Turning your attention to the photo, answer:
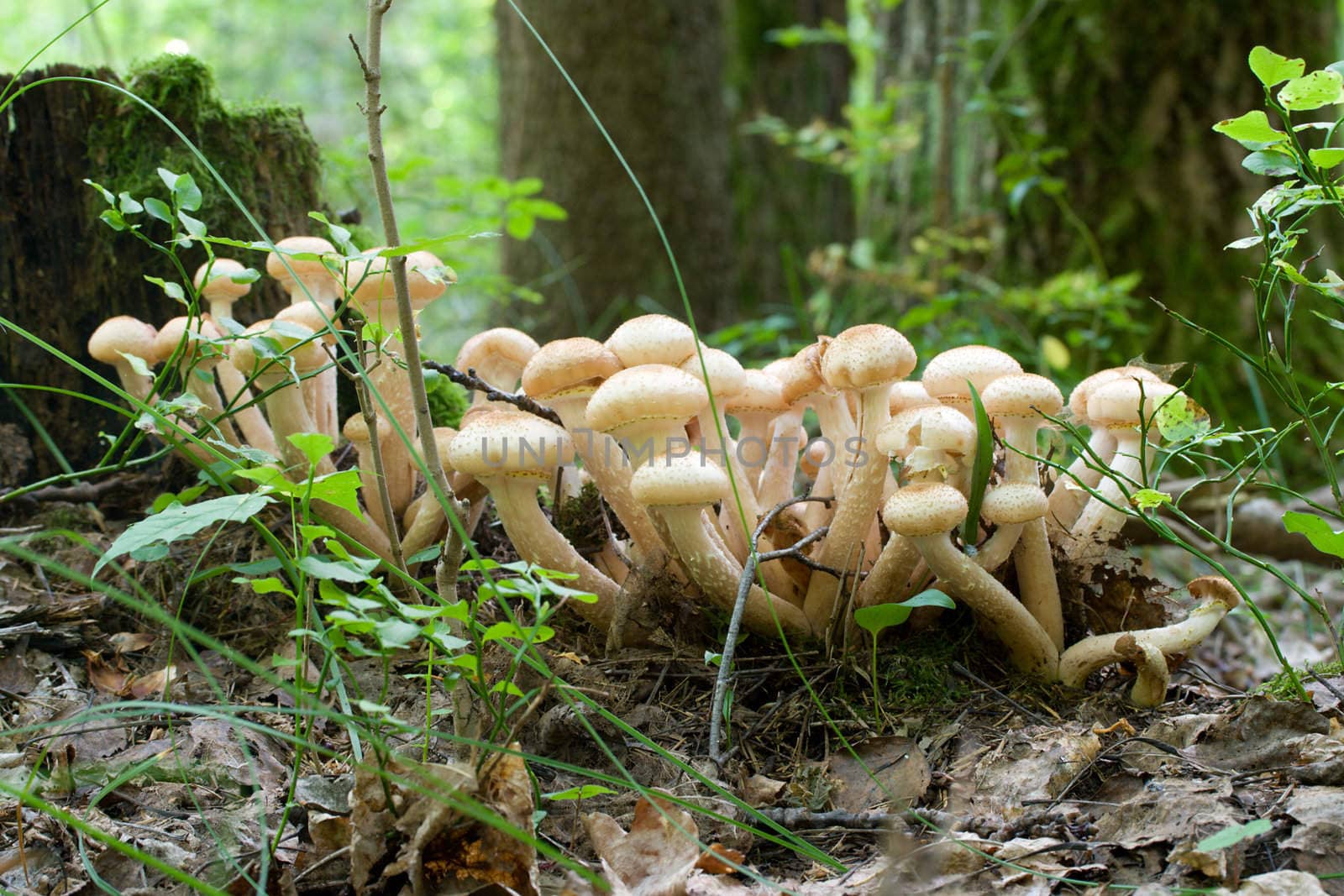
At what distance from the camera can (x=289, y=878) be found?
1.48 m

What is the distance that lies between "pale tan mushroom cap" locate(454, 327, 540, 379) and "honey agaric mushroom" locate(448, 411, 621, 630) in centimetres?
36

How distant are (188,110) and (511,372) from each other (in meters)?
1.58

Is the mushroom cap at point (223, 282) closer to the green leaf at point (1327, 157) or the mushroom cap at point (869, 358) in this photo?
the mushroom cap at point (869, 358)

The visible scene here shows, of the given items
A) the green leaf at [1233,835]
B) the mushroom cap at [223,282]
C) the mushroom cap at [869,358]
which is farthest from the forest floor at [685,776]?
the mushroom cap at [223,282]

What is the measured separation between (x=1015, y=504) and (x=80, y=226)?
2941mm

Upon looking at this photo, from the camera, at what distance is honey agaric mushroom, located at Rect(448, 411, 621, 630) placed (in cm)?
189

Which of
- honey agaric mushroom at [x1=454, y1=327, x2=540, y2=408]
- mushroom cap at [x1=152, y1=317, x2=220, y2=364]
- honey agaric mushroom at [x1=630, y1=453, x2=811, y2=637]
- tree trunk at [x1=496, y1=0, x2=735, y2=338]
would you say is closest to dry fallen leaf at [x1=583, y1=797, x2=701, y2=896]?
honey agaric mushroom at [x1=630, y1=453, x2=811, y2=637]

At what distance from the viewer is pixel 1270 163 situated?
1726mm

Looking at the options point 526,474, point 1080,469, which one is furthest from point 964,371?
point 526,474

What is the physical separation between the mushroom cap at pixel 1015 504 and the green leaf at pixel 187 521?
1433 mm

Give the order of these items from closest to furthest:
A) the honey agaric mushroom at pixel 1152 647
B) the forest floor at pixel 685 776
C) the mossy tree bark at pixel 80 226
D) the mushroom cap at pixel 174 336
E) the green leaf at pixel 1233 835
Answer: the green leaf at pixel 1233 835, the forest floor at pixel 685 776, the honey agaric mushroom at pixel 1152 647, the mushroom cap at pixel 174 336, the mossy tree bark at pixel 80 226

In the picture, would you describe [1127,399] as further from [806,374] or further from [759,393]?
[759,393]

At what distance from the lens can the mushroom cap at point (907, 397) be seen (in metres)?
2.35

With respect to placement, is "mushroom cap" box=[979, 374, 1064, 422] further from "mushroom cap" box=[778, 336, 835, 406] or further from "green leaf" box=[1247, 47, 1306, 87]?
"green leaf" box=[1247, 47, 1306, 87]
